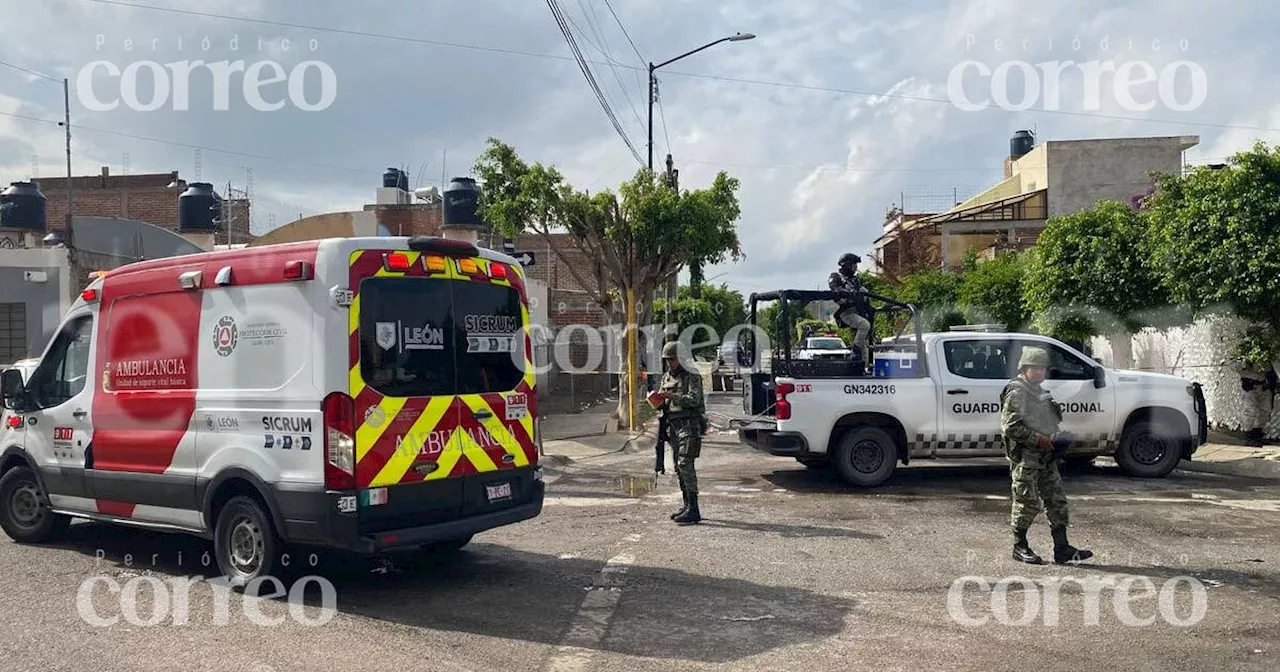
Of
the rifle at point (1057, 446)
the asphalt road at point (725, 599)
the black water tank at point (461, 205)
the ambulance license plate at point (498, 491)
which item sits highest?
the black water tank at point (461, 205)

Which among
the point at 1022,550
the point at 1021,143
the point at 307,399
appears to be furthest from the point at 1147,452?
the point at 1021,143

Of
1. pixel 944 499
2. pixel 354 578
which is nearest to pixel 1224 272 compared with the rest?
pixel 944 499

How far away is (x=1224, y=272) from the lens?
44.6 ft

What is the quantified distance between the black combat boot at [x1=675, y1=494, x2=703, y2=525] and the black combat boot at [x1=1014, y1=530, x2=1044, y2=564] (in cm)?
290

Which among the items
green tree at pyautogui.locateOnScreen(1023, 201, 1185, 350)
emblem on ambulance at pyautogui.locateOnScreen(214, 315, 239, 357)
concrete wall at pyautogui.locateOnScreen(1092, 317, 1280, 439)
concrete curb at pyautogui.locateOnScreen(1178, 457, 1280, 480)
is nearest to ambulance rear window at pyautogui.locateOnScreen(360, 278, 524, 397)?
emblem on ambulance at pyautogui.locateOnScreen(214, 315, 239, 357)

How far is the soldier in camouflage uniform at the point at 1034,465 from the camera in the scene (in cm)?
761

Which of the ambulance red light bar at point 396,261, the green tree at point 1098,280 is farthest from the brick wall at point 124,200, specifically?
the ambulance red light bar at point 396,261

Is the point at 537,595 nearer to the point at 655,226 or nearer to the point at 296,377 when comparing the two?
the point at 296,377

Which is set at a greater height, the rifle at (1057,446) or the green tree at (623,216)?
the green tree at (623,216)

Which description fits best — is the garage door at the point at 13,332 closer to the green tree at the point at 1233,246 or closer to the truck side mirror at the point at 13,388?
the truck side mirror at the point at 13,388

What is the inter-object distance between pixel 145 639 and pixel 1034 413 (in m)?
6.31

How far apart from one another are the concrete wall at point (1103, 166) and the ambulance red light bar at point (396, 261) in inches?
1608

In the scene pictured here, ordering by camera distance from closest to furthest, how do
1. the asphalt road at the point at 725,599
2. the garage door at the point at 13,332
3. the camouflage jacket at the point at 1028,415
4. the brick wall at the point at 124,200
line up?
the asphalt road at the point at 725,599
the camouflage jacket at the point at 1028,415
the garage door at the point at 13,332
the brick wall at the point at 124,200

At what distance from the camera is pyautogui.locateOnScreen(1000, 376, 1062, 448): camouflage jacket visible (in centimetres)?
770
